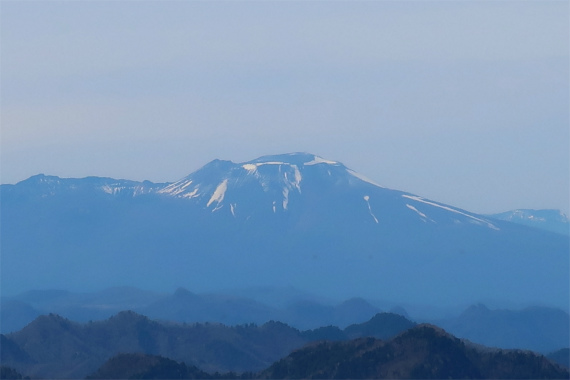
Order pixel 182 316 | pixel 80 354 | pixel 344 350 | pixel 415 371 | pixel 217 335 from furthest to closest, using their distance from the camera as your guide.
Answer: pixel 182 316, pixel 217 335, pixel 80 354, pixel 344 350, pixel 415 371

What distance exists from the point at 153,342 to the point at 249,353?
8392 millimetres

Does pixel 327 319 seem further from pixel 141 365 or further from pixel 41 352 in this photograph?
pixel 141 365

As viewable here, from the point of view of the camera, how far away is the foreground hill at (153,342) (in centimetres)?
9738

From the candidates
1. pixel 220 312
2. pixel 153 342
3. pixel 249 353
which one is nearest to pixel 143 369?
pixel 249 353

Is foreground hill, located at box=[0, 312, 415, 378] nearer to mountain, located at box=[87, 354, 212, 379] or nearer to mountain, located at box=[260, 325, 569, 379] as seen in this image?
mountain, located at box=[87, 354, 212, 379]

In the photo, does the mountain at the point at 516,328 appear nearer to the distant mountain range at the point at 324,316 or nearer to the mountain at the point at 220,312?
the distant mountain range at the point at 324,316

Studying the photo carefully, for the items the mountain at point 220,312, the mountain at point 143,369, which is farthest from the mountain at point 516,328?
the mountain at point 143,369

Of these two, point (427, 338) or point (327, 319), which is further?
point (327, 319)

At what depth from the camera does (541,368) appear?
6278 centimetres

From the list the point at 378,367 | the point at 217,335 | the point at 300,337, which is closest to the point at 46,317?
the point at 217,335

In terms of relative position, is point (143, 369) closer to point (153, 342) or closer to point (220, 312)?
point (153, 342)

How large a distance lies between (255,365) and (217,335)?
8.35 metres

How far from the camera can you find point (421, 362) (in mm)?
61219

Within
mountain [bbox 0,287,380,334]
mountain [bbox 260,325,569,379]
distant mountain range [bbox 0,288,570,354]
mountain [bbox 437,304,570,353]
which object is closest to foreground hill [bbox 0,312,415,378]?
mountain [bbox 260,325,569,379]
